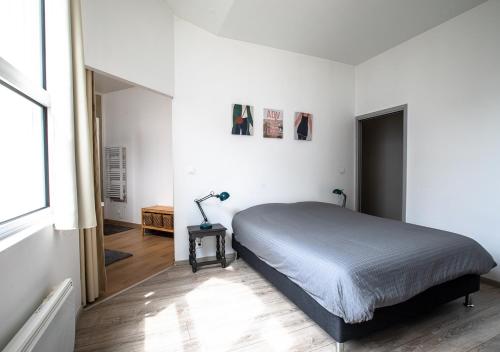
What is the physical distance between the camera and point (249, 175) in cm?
349

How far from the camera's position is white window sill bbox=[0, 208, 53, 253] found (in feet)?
3.45

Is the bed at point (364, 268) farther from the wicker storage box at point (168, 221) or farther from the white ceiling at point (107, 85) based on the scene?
the white ceiling at point (107, 85)

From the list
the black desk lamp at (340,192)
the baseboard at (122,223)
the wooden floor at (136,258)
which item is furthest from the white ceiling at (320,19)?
the baseboard at (122,223)

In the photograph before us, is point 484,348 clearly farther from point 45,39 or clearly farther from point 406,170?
point 45,39

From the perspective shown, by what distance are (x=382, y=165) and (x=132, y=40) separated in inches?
190

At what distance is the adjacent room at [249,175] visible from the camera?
4.81ft

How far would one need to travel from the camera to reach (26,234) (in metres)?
1.17

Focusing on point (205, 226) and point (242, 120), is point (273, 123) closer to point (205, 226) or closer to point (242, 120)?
point (242, 120)

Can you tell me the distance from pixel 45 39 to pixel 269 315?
265cm

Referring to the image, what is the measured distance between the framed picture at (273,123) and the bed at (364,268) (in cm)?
159

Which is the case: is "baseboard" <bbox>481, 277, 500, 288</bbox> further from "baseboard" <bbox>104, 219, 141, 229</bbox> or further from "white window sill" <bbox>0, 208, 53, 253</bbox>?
"baseboard" <bbox>104, 219, 141, 229</bbox>

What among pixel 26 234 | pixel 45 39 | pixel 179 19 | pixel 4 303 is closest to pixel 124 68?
pixel 45 39

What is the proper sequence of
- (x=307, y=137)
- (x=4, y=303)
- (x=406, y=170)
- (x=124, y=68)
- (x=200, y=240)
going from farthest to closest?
(x=307, y=137)
(x=406, y=170)
(x=200, y=240)
(x=124, y=68)
(x=4, y=303)

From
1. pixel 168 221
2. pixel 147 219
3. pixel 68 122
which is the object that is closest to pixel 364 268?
pixel 68 122
